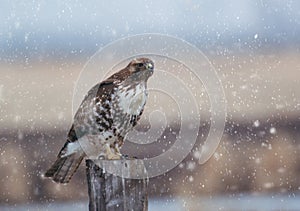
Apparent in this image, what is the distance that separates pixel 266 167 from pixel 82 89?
128 inches

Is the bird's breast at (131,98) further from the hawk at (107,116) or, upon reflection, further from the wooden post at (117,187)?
the wooden post at (117,187)

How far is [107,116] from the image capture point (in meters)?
2.05

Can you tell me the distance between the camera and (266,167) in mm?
5047

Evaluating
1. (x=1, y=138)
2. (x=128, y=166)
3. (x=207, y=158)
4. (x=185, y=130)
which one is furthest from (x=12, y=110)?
(x=128, y=166)

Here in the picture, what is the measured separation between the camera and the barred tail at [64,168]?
1.98 metres

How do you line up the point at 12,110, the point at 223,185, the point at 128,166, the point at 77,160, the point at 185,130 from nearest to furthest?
the point at 128,166, the point at 77,160, the point at 185,130, the point at 223,185, the point at 12,110

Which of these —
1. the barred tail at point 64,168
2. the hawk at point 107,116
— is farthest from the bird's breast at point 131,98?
the barred tail at point 64,168

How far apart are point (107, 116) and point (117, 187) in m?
0.57

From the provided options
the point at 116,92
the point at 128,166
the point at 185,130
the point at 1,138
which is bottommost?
the point at 128,166

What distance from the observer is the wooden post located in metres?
1.49

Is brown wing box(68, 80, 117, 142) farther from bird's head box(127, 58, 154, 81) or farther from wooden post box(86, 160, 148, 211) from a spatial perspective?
wooden post box(86, 160, 148, 211)

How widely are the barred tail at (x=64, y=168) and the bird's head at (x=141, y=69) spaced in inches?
9.1

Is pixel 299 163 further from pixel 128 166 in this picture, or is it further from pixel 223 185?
pixel 128 166

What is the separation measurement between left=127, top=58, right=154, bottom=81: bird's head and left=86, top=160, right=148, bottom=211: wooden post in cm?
54
